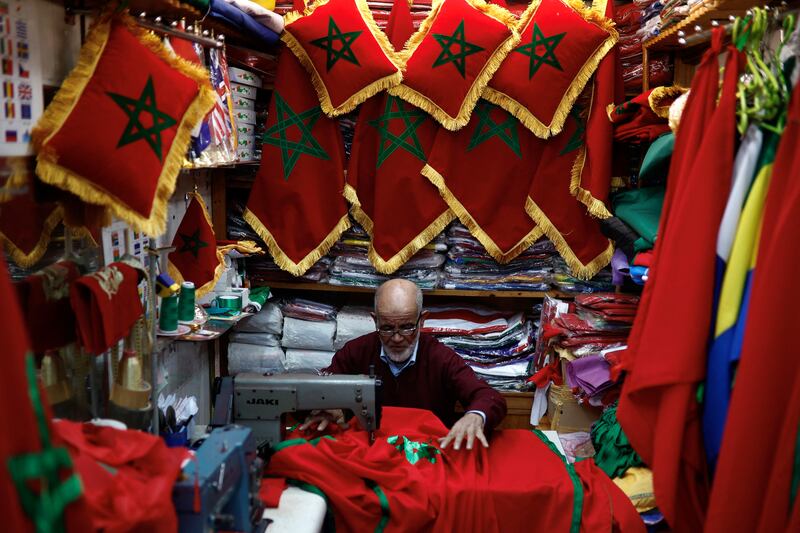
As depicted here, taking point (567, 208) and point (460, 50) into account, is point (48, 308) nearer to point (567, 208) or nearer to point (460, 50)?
point (460, 50)

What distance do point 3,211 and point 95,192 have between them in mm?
207

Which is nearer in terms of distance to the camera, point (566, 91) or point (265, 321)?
point (566, 91)

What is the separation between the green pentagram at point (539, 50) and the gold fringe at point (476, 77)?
70 mm

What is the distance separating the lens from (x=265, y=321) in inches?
151

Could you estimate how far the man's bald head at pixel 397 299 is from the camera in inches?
110

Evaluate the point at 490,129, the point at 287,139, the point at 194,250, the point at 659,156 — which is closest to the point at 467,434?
the point at 659,156

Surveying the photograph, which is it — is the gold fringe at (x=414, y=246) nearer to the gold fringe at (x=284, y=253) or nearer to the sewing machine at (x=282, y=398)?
the gold fringe at (x=284, y=253)

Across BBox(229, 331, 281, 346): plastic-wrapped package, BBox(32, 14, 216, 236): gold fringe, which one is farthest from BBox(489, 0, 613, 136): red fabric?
BBox(32, 14, 216, 236): gold fringe

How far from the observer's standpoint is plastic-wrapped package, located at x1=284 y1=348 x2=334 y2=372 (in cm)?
384

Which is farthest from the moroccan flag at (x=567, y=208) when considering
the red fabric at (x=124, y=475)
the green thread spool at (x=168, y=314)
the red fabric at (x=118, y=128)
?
the red fabric at (x=124, y=475)

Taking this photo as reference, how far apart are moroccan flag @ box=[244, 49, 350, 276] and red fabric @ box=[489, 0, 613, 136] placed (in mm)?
854

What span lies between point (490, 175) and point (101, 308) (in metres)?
2.31

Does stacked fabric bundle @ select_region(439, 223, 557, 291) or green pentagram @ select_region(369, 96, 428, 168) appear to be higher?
green pentagram @ select_region(369, 96, 428, 168)

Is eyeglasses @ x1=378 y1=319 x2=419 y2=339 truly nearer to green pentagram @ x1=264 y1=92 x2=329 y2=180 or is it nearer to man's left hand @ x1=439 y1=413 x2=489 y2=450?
man's left hand @ x1=439 y1=413 x2=489 y2=450
